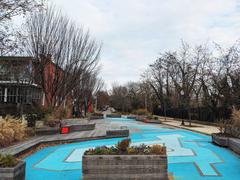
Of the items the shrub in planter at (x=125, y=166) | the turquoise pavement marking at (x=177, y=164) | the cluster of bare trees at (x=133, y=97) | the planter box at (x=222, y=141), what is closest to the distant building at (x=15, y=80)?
the turquoise pavement marking at (x=177, y=164)

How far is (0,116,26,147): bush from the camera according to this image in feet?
34.8

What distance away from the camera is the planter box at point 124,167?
5738 millimetres

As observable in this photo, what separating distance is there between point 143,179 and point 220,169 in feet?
10.7

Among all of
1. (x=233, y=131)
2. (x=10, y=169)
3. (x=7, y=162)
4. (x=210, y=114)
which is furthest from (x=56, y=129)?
(x=210, y=114)

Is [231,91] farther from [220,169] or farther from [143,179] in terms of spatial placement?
[143,179]

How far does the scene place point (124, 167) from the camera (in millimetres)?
5809

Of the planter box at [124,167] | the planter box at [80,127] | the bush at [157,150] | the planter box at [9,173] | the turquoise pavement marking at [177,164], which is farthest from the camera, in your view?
the planter box at [80,127]

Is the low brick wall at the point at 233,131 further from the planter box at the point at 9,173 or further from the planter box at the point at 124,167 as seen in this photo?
the planter box at the point at 9,173

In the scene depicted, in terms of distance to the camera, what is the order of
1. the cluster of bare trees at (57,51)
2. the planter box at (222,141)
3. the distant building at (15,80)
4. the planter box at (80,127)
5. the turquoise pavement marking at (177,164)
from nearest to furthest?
the turquoise pavement marking at (177,164) → the planter box at (222,141) → the distant building at (15,80) → the cluster of bare trees at (57,51) → the planter box at (80,127)

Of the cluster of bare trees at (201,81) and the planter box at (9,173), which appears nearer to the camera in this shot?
the planter box at (9,173)

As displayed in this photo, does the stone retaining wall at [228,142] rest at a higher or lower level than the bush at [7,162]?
lower

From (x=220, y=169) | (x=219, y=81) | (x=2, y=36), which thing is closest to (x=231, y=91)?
(x=219, y=81)

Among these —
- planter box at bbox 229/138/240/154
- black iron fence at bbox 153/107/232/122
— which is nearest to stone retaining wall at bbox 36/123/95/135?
planter box at bbox 229/138/240/154

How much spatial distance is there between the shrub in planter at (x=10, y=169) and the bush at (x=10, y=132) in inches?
214
